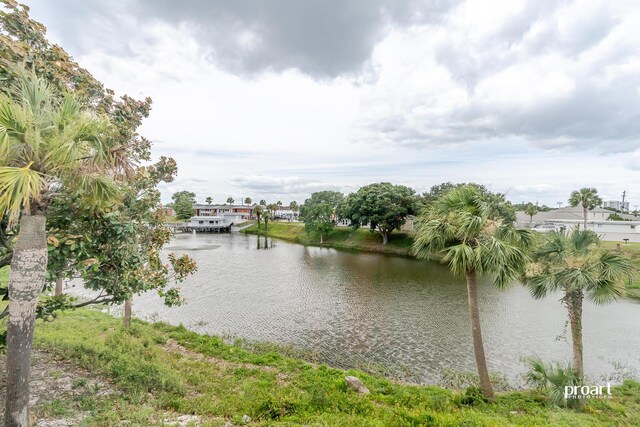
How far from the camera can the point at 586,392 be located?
9.66 m

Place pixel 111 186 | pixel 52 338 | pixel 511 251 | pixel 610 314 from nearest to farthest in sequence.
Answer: pixel 111 186, pixel 511 251, pixel 52 338, pixel 610 314

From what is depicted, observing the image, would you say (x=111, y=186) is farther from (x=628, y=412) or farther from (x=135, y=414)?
(x=628, y=412)

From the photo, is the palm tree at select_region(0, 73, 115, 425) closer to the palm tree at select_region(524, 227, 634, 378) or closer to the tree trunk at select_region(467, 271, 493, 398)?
the tree trunk at select_region(467, 271, 493, 398)

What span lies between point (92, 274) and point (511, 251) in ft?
35.6

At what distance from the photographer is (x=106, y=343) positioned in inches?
490

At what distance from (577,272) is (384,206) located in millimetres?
35896

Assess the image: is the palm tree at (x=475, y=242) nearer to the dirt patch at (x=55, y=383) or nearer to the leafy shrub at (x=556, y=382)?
the leafy shrub at (x=556, y=382)

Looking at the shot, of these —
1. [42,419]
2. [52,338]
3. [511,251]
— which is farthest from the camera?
[52,338]

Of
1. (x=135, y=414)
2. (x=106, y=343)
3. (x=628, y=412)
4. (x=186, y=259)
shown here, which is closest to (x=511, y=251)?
(x=628, y=412)

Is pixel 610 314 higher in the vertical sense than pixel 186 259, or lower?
lower

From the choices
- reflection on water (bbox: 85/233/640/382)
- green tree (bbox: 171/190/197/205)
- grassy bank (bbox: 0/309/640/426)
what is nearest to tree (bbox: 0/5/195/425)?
grassy bank (bbox: 0/309/640/426)

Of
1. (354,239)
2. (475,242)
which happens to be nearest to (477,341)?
→ (475,242)

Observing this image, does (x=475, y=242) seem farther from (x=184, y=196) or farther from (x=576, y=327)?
(x=184, y=196)

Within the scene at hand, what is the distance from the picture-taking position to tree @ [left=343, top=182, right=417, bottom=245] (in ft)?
149
